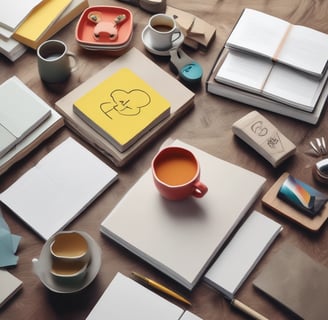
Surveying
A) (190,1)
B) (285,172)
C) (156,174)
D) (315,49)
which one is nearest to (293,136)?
(285,172)

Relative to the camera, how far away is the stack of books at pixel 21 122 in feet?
3.76

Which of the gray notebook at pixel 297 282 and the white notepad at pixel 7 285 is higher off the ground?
the white notepad at pixel 7 285

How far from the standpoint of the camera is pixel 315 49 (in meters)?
1.25

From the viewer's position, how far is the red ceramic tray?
1306mm

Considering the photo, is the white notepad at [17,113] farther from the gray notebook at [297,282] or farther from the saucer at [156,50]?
the gray notebook at [297,282]

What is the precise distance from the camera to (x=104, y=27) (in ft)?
4.29

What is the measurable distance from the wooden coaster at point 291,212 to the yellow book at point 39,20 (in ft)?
2.06

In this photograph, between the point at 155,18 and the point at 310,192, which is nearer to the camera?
the point at 310,192

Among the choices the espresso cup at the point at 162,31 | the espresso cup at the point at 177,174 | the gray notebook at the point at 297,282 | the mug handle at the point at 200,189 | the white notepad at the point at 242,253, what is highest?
the espresso cup at the point at 162,31

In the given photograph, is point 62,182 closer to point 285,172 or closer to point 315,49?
point 285,172

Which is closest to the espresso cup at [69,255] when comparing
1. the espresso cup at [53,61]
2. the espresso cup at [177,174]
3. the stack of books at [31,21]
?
the espresso cup at [177,174]

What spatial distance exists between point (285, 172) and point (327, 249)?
0.17 m

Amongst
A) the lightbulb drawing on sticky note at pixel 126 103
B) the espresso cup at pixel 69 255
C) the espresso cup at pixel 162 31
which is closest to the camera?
the espresso cup at pixel 69 255

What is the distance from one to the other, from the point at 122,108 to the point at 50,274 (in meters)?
0.37
